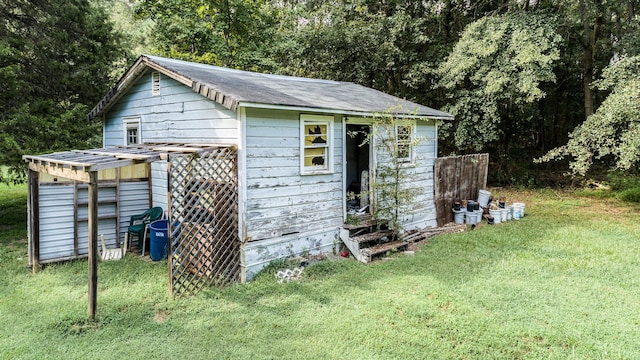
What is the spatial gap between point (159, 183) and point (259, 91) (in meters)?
3.30

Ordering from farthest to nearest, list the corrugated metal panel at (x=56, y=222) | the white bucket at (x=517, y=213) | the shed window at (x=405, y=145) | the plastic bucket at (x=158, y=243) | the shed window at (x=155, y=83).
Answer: the white bucket at (x=517, y=213), the shed window at (x=405, y=145), the shed window at (x=155, y=83), the plastic bucket at (x=158, y=243), the corrugated metal panel at (x=56, y=222)

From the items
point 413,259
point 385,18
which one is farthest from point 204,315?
point 385,18

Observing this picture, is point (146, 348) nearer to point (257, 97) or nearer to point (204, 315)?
point (204, 315)

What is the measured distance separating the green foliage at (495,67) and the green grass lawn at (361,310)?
6.12 meters

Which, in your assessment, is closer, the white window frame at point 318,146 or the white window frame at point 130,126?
the white window frame at point 318,146

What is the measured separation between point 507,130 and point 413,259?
12849 mm

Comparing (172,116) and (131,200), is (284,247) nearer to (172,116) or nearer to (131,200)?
(172,116)

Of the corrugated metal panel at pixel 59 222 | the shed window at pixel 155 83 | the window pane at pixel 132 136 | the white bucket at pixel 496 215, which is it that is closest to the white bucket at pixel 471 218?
the white bucket at pixel 496 215

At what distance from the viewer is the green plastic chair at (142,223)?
25.4 feet

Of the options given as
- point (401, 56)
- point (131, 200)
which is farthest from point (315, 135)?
point (401, 56)

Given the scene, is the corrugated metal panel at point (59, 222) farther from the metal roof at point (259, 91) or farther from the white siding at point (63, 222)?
the metal roof at point (259, 91)

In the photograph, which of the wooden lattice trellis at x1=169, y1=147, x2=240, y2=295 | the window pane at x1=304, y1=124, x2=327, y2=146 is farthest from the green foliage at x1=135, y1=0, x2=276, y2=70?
the wooden lattice trellis at x1=169, y1=147, x2=240, y2=295

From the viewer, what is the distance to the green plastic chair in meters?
7.73

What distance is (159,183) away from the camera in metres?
8.35
